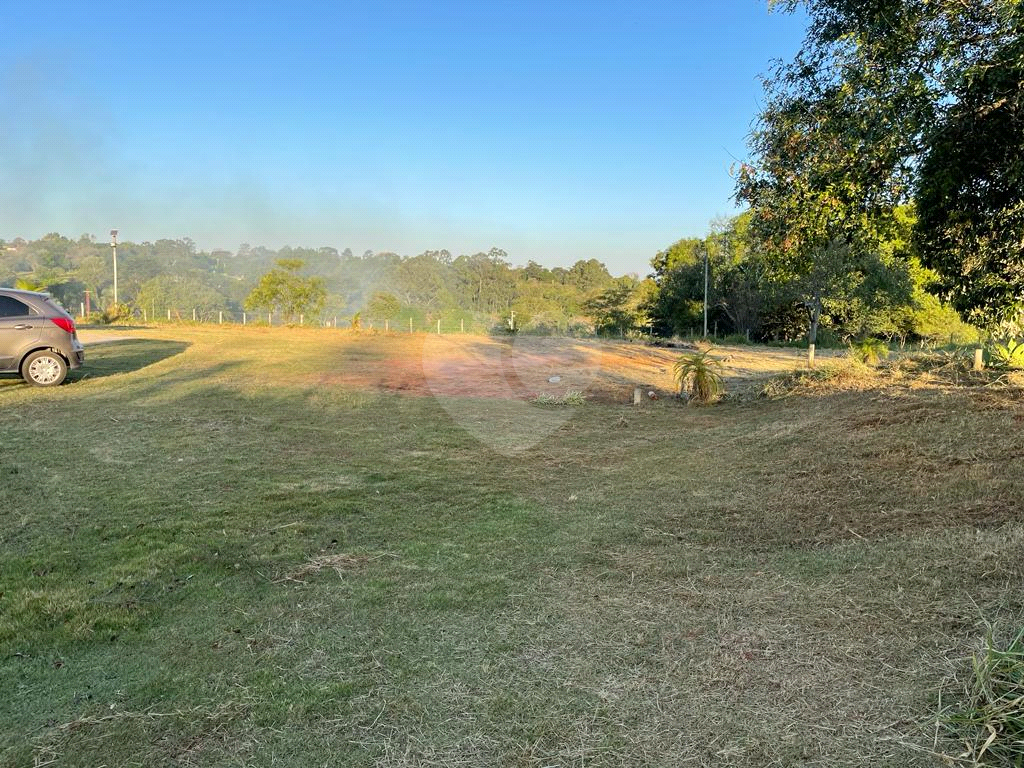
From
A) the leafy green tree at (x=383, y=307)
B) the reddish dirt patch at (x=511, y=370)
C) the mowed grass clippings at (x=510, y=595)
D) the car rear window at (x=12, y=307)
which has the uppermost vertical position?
the leafy green tree at (x=383, y=307)

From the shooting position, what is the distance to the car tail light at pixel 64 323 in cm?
959

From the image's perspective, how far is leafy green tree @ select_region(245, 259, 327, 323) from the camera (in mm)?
42281

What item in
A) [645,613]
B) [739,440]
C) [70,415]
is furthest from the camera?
[70,415]

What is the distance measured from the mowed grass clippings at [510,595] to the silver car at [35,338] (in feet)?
12.4

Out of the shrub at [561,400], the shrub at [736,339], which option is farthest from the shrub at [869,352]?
the shrub at [736,339]

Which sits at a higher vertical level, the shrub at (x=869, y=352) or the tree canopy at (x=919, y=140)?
the tree canopy at (x=919, y=140)

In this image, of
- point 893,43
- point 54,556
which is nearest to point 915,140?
point 893,43

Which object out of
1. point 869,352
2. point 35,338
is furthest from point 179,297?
Result: point 869,352

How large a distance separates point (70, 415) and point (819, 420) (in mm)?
8835

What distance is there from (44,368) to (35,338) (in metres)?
0.50

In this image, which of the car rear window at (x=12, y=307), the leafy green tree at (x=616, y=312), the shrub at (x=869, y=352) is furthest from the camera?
the leafy green tree at (x=616, y=312)

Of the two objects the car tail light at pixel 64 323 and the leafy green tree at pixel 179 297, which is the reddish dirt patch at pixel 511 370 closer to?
the car tail light at pixel 64 323

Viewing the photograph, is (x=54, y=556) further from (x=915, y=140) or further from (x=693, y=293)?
(x=693, y=293)

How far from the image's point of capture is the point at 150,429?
717 cm
